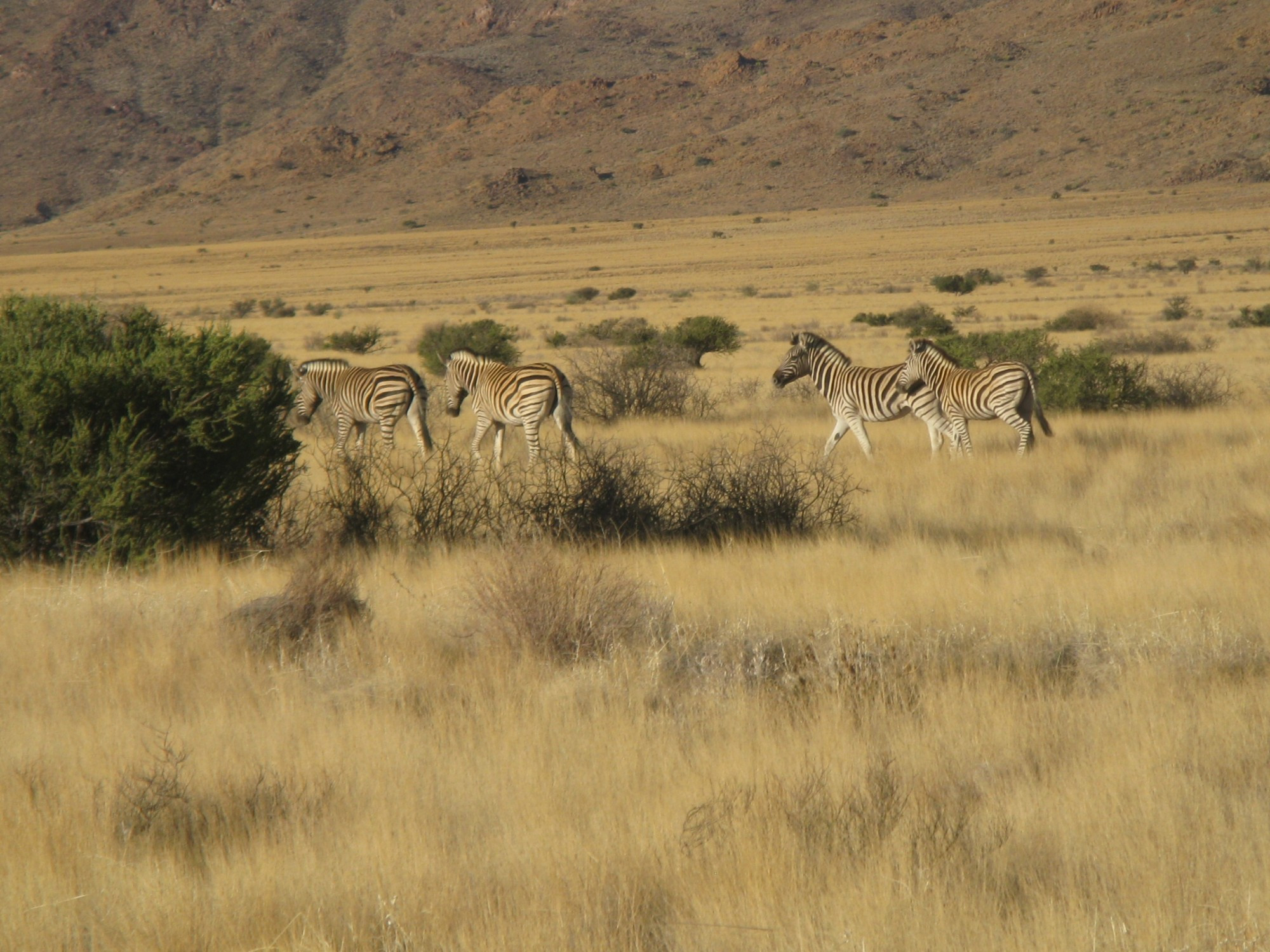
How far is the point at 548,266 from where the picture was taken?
82.1m

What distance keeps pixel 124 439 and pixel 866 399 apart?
9.14 meters

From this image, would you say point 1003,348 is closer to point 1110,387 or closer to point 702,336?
point 1110,387

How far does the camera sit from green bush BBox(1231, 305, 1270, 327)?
109 feet

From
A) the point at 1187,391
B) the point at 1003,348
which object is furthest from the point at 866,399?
the point at 1003,348

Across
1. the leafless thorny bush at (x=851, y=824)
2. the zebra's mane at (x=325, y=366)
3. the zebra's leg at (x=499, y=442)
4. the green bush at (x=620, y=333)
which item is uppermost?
the green bush at (x=620, y=333)

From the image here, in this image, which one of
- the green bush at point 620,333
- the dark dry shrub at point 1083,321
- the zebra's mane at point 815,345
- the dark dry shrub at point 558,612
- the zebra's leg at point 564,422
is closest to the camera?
the dark dry shrub at point 558,612

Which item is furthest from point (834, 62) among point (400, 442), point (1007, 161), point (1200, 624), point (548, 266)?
point (1200, 624)

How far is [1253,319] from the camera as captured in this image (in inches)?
1318

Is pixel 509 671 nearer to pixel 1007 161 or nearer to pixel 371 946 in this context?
pixel 371 946

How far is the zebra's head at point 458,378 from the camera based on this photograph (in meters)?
15.6

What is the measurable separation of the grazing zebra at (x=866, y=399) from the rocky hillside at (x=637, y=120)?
102 m

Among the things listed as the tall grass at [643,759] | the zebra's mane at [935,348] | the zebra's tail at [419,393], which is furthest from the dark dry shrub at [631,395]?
the tall grass at [643,759]

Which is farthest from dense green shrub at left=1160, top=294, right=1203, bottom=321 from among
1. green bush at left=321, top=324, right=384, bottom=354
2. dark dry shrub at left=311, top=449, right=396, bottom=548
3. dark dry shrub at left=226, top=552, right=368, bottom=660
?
dark dry shrub at left=226, top=552, right=368, bottom=660

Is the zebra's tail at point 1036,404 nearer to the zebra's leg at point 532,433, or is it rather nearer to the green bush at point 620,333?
the zebra's leg at point 532,433
